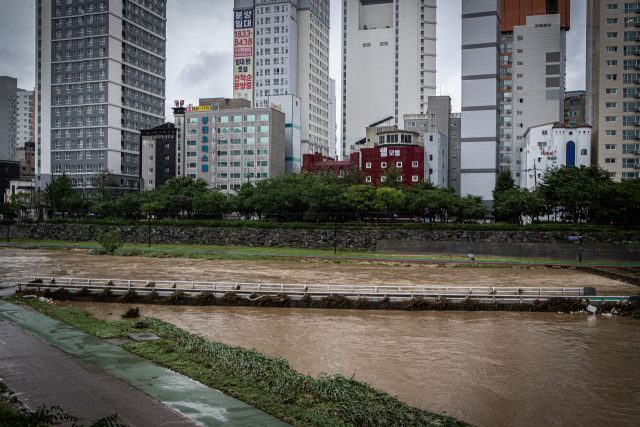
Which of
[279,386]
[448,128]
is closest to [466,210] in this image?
[448,128]

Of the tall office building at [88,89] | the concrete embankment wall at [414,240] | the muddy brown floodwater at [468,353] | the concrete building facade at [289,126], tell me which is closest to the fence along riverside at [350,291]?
the muddy brown floodwater at [468,353]

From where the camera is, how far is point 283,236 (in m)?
68.1

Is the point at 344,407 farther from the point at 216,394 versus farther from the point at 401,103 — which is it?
the point at 401,103

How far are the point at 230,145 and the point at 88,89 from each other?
42.6 m

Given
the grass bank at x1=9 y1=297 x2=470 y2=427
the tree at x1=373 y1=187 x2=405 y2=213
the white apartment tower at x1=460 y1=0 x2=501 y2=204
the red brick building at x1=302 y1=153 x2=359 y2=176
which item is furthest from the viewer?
the red brick building at x1=302 y1=153 x2=359 y2=176

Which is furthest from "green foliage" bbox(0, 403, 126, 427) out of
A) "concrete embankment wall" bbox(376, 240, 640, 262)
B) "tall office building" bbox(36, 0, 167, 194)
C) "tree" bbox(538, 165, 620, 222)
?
"tall office building" bbox(36, 0, 167, 194)

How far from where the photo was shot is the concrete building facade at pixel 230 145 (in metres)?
99.8

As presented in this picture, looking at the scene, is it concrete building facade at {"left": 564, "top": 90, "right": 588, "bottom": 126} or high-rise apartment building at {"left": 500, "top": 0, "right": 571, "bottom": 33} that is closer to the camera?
high-rise apartment building at {"left": 500, "top": 0, "right": 571, "bottom": 33}

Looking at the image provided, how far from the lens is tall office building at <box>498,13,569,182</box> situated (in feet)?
311

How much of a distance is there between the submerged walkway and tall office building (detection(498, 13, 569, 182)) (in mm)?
93361

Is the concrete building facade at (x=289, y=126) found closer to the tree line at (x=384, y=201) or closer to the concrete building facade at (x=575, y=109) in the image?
the tree line at (x=384, y=201)

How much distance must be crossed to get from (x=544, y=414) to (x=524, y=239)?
48049 millimetres

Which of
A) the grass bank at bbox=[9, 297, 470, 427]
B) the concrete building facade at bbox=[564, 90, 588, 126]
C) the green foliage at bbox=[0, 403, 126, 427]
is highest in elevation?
the concrete building facade at bbox=[564, 90, 588, 126]

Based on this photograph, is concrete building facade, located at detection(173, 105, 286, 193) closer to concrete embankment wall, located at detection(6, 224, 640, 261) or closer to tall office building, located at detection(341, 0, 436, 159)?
concrete embankment wall, located at detection(6, 224, 640, 261)
